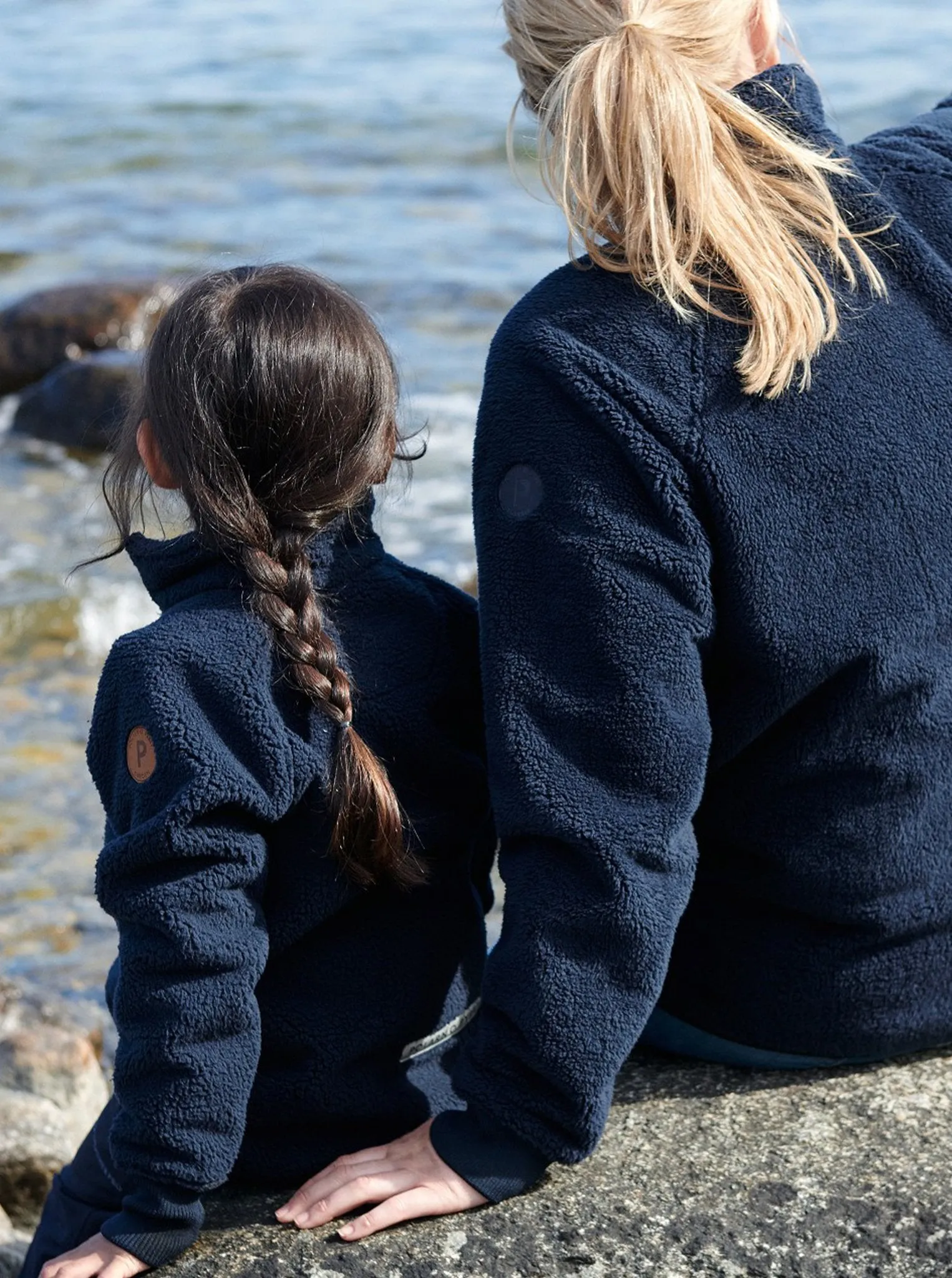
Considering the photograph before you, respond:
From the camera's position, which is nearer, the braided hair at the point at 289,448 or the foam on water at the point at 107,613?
the braided hair at the point at 289,448

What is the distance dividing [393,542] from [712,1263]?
4633 millimetres

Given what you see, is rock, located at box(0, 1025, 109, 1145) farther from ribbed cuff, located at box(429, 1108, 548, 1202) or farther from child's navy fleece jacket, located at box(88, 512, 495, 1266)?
ribbed cuff, located at box(429, 1108, 548, 1202)

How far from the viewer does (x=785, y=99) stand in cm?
176

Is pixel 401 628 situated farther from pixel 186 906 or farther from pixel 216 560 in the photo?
pixel 186 906

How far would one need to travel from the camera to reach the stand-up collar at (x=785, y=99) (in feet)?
5.77

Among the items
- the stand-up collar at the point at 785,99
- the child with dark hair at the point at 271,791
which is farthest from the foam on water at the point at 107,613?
the stand-up collar at the point at 785,99

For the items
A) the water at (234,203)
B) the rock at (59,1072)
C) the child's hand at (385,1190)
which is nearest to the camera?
the child's hand at (385,1190)

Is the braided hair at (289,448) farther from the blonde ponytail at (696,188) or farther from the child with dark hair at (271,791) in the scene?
the blonde ponytail at (696,188)

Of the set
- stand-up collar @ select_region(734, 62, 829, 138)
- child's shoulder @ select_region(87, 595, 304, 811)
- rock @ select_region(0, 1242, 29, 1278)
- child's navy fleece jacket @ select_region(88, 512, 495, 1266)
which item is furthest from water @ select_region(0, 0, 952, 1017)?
rock @ select_region(0, 1242, 29, 1278)

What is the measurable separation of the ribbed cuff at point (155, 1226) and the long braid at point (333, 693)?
16.6 inches

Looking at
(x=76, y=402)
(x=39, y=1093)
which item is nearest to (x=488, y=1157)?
(x=39, y=1093)

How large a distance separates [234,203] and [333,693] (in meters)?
10.3

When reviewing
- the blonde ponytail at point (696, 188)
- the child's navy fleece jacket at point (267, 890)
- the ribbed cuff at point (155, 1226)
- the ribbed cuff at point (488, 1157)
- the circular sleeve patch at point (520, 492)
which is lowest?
the ribbed cuff at point (155, 1226)

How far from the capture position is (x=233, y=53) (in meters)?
16.7
